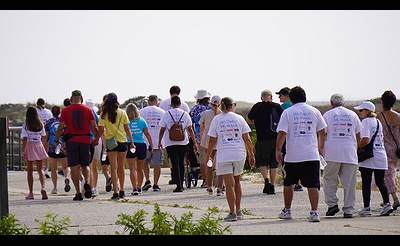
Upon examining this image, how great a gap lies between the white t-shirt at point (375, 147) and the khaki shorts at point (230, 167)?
228 cm

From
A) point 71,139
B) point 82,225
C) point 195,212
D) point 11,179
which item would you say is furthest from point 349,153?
point 11,179

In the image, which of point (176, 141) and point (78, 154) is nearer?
point (78, 154)

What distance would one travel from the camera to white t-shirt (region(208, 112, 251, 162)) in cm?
1491

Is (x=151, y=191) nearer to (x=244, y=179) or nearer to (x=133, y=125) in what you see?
(x=133, y=125)

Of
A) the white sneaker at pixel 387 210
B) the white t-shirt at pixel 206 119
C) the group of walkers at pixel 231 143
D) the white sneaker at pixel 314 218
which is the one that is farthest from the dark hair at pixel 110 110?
the white sneaker at pixel 314 218

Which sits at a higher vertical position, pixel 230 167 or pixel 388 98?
pixel 388 98

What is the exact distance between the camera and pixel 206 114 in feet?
64.8

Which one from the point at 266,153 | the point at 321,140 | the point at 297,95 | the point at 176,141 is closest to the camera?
the point at 297,95

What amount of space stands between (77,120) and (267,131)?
3.64 meters

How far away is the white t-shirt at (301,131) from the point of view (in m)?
14.5

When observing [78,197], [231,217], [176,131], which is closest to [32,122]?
[78,197]

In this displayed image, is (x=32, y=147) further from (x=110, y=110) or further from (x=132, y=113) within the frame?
(x=132, y=113)

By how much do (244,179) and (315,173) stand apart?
31.6 feet

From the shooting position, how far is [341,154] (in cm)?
1539
